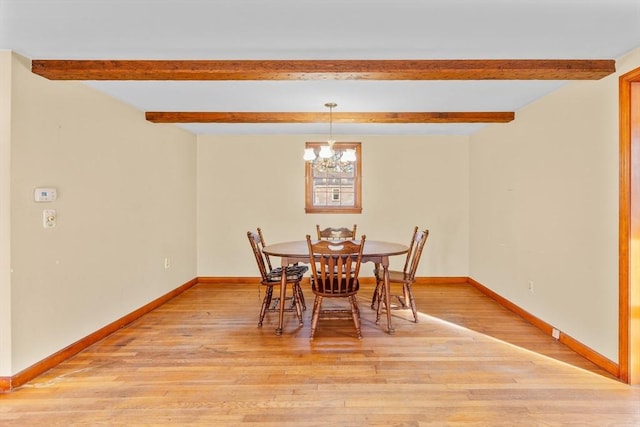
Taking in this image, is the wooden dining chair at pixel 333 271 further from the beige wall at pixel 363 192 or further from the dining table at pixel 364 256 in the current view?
the beige wall at pixel 363 192

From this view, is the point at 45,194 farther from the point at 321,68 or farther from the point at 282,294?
the point at 321,68

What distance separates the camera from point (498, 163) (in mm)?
4211

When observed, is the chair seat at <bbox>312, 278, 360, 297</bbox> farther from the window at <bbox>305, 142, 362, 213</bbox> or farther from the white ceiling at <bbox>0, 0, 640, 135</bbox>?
the window at <bbox>305, 142, 362, 213</bbox>

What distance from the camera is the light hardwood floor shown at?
1.96 m

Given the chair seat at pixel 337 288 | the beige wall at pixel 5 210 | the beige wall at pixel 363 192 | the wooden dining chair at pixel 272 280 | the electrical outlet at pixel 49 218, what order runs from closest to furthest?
1. the beige wall at pixel 5 210
2. the electrical outlet at pixel 49 218
3. the chair seat at pixel 337 288
4. the wooden dining chair at pixel 272 280
5. the beige wall at pixel 363 192

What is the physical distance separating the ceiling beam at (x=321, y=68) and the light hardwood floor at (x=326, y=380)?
6.92 feet

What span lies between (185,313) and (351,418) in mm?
2450

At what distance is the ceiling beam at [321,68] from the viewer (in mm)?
2367

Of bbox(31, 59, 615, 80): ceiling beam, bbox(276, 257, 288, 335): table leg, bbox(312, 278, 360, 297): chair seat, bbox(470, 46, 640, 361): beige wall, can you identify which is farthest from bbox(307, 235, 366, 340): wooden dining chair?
bbox(470, 46, 640, 361): beige wall

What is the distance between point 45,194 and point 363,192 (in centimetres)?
374

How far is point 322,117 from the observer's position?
3771 mm

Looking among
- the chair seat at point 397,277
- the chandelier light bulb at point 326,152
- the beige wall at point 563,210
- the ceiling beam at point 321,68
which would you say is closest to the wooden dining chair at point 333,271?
the chair seat at point 397,277

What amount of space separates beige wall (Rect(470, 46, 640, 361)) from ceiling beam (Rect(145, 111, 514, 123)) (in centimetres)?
45
